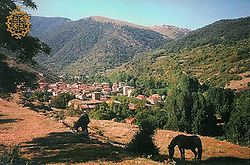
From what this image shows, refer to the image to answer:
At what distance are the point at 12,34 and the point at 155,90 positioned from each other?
122 meters

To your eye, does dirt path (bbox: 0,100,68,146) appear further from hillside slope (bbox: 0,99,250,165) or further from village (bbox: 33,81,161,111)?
village (bbox: 33,81,161,111)

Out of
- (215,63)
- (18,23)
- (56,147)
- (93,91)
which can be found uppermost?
(215,63)

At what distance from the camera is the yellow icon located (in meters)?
15.4

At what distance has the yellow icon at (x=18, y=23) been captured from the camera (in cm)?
1537

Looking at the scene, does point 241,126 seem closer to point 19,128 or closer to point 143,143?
point 143,143

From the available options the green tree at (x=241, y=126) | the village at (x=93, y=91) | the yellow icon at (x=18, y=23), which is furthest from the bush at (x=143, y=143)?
the village at (x=93, y=91)

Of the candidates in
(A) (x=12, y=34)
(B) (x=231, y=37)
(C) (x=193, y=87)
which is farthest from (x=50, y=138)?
(B) (x=231, y=37)

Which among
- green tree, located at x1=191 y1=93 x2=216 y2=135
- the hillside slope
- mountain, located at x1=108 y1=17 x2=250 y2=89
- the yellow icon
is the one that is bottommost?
green tree, located at x1=191 y1=93 x2=216 y2=135

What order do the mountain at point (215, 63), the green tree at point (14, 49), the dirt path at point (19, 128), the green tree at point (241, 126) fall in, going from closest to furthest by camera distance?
the green tree at point (14, 49) < the dirt path at point (19, 128) < the green tree at point (241, 126) < the mountain at point (215, 63)

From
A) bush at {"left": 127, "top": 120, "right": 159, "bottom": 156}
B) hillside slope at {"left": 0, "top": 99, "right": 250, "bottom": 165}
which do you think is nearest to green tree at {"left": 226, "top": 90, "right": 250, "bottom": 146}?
hillside slope at {"left": 0, "top": 99, "right": 250, "bottom": 165}

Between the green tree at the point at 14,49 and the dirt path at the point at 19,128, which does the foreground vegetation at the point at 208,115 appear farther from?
the green tree at the point at 14,49

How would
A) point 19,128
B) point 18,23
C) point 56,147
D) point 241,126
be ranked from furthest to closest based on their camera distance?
1. point 241,126
2. point 19,128
3. point 56,147
4. point 18,23

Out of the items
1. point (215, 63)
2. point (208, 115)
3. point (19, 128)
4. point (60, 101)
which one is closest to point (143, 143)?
point (19, 128)

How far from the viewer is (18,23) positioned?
15375 millimetres
